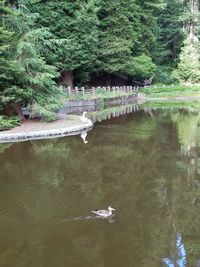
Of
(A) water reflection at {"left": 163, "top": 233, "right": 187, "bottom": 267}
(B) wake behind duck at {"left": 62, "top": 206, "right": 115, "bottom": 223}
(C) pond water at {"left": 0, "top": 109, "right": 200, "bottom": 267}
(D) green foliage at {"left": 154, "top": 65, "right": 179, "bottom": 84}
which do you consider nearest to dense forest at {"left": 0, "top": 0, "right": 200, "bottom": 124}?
(D) green foliage at {"left": 154, "top": 65, "right": 179, "bottom": 84}

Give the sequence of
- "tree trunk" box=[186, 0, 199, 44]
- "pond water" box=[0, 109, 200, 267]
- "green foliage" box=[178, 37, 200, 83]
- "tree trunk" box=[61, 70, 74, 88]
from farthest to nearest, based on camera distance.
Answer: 1. "tree trunk" box=[186, 0, 199, 44]
2. "green foliage" box=[178, 37, 200, 83]
3. "tree trunk" box=[61, 70, 74, 88]
4. "pond water" box=[0, 109, 200, 267]

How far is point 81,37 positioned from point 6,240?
2834 centimetres

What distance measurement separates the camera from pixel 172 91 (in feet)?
147

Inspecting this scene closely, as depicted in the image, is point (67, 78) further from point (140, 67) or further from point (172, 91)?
point (172, 91)

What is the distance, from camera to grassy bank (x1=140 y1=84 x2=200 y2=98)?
4428 cm

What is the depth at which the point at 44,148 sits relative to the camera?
54.9 ft

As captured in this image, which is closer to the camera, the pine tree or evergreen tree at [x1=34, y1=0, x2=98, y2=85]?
the pine tree

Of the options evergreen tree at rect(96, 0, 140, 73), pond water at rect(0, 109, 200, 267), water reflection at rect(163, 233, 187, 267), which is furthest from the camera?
evergreen tree at rect(96, 0, 140, 73)

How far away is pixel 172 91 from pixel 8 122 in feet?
90.7

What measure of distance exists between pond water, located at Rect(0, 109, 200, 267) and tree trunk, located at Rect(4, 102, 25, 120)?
4.76 m

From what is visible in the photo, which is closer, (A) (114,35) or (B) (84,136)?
(B) (84,136)

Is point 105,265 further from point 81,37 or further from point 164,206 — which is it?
point 81,37

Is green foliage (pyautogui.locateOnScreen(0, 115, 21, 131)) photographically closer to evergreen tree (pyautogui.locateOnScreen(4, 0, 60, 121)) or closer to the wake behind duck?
evergreen tree (pyautogui.locateOnScreen(4, 0, 60, 121))

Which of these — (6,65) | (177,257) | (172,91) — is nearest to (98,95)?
(172,91)
